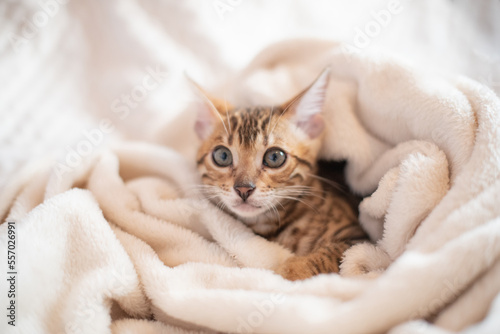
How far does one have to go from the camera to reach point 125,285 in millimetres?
786

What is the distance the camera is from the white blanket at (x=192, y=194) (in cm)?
63

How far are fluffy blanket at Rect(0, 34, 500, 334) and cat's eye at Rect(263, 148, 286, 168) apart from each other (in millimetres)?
189

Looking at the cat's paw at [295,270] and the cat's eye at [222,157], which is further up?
the cat's eye at [222,157]

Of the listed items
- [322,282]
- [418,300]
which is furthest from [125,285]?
[418,300]

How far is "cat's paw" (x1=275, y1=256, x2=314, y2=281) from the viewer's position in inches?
34.8

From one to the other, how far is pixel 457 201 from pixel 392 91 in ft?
1.41

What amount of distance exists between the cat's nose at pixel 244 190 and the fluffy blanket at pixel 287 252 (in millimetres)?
110

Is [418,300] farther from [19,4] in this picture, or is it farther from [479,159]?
[19,4]

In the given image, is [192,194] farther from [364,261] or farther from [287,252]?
[364,261]

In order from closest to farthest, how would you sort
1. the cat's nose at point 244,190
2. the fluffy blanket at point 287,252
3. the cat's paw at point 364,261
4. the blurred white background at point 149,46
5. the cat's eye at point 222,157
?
the fluffy blanket at point 287,252, the cat's paw at point 364,261, the cat's nose at point 244,190, the cat's eye at point 222,157, the blurred white background at point 149,46

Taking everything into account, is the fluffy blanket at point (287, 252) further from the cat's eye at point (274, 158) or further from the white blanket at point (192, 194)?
the cat's eye at point (274, 158)

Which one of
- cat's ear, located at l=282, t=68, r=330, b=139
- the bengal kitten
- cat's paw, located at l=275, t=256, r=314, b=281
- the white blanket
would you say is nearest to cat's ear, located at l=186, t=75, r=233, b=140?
the bengal kitten

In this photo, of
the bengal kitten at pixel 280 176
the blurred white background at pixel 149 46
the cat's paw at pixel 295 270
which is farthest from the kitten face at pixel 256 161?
the blurred white background at pixel 149 46

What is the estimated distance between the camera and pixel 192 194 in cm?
112
